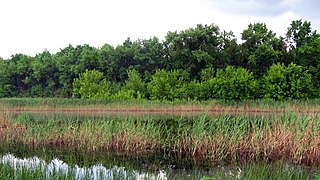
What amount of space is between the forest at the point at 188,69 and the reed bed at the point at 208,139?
51.6 ft

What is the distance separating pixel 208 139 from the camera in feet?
26.2

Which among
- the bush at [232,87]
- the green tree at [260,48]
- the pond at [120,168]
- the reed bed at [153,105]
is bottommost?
the pond at [120,168]

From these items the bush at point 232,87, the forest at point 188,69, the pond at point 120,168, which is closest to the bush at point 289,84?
the forest at point 188,69

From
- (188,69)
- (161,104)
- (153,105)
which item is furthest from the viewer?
(188,69)

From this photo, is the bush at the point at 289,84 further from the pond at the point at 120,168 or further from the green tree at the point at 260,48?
the pond at the point at 120,168

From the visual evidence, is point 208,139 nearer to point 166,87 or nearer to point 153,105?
point 153,105

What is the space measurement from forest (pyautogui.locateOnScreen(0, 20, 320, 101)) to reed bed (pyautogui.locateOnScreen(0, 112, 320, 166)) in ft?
51.6

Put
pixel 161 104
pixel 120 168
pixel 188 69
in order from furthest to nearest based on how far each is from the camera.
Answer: pixel 188 69, pixel 161 104, pixel 120 168

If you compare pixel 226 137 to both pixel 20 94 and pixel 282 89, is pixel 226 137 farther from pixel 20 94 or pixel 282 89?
pixel 20 94

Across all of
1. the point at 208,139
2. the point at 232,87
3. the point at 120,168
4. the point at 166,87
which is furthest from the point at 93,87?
the point at 120,168

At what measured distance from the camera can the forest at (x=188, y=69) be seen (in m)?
24.2

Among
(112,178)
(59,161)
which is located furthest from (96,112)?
(112,178)

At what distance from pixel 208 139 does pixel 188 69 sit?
22.5 m

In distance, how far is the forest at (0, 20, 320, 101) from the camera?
79.5 ft
